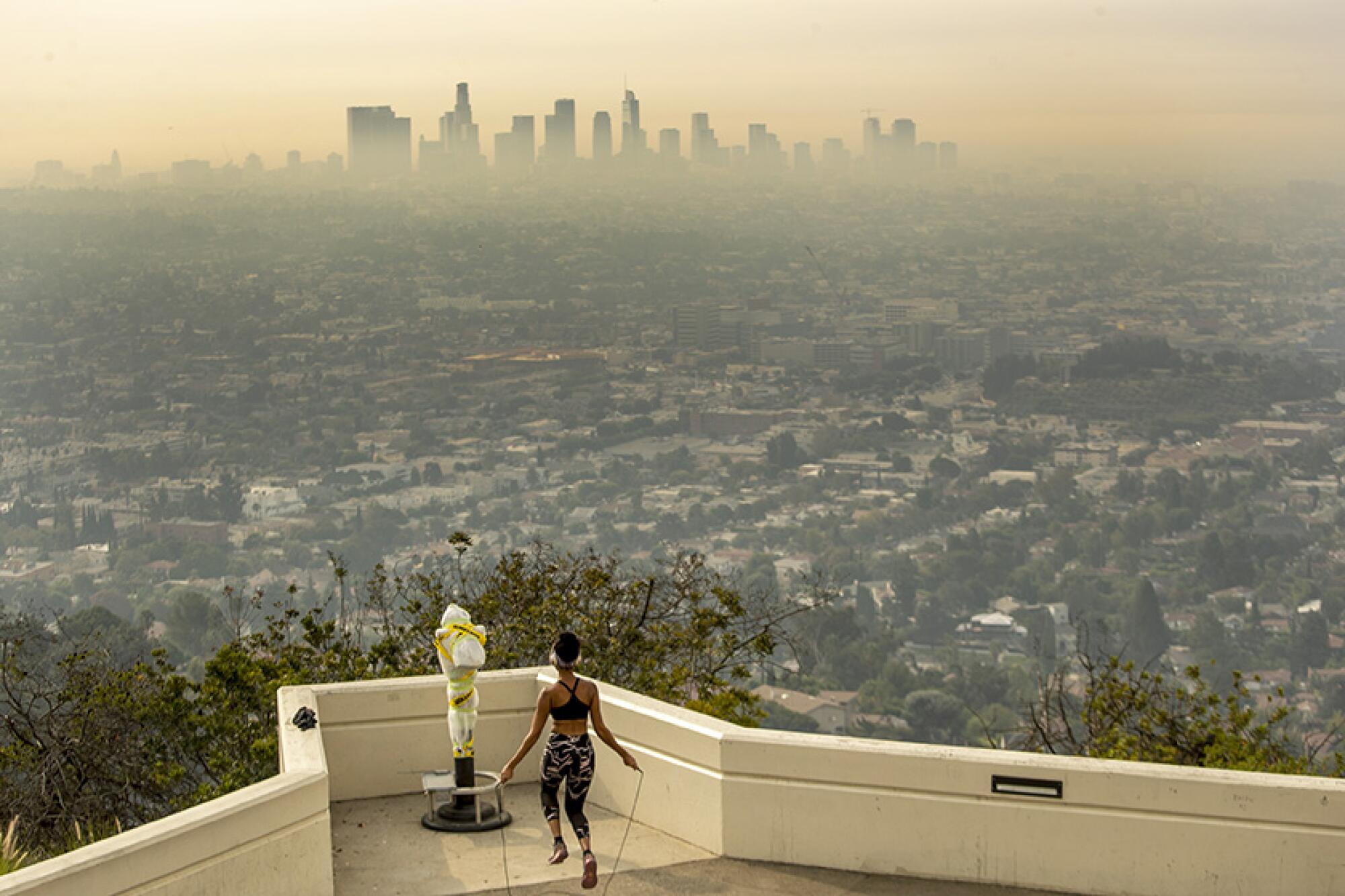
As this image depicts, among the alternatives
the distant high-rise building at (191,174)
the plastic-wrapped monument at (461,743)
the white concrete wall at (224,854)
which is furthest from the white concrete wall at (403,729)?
the distant high-rise building at (191,174)

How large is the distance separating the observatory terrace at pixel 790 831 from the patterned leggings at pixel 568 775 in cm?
39

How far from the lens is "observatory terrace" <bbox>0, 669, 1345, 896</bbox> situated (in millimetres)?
7820

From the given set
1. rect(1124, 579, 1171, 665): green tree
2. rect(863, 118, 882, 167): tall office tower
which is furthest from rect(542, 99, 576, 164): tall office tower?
rect(1124, 579, 1171, 665): green tree

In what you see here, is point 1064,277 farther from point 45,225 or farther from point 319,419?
point 45,225

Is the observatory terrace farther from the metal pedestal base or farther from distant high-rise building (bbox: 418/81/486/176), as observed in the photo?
distant high-rise building (bbox: 418/81/486/176)

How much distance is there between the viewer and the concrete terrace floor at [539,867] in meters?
8.50

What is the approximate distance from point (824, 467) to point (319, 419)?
31.3 metres

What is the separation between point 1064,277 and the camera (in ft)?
394

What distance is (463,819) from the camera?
31.1ft

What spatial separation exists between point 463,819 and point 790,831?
2.11 metres

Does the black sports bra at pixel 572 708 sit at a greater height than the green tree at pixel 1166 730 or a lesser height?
greater

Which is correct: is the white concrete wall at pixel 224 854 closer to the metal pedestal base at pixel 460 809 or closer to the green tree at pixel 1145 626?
the metal pedestal base at pixel 460 809

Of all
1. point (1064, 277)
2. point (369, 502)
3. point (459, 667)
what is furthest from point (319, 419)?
point (459, 667)

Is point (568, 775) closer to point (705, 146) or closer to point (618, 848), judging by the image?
point (618, 848)
